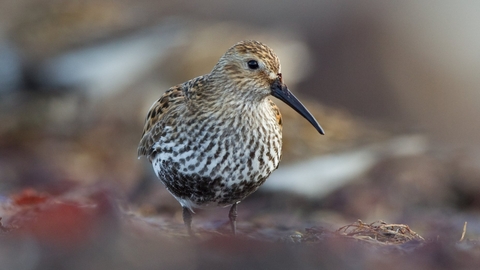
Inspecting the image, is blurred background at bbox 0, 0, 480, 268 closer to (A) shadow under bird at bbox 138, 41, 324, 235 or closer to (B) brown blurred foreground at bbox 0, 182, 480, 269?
(A) shadow under bird at bbox 138, 41, 324, 235

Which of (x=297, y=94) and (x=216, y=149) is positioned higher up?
(x=297, y=94)

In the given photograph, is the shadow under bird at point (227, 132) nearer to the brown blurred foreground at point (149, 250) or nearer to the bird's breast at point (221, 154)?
the bird's breast at point (221, 154)

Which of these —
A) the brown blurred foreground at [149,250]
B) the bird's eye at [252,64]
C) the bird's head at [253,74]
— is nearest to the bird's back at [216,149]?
the bird's head at [253,74]

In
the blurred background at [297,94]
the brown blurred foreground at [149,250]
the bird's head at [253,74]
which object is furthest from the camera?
the blurred background at [297,94]

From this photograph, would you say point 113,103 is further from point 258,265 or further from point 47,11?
point 258,265

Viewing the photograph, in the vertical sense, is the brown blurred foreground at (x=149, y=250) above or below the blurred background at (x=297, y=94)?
below

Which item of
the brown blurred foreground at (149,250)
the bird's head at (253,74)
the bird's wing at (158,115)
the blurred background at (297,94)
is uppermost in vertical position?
the blurred background at (297,94)

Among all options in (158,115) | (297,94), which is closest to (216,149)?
(158,115)

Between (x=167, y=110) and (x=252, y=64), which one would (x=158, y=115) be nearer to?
(x=167, y=110)
